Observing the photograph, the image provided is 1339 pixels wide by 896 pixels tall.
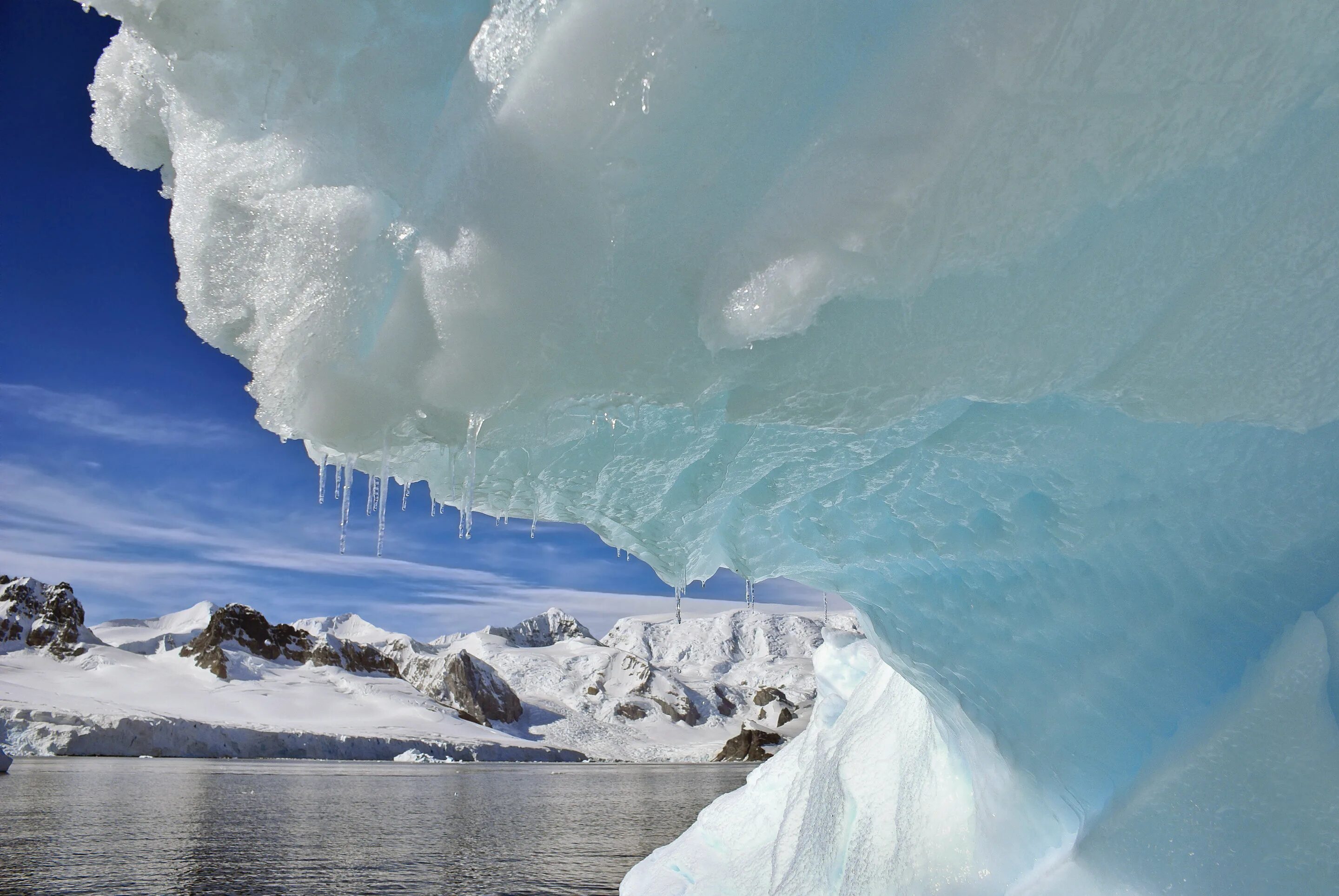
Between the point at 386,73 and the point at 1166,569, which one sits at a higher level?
the point at 386,73

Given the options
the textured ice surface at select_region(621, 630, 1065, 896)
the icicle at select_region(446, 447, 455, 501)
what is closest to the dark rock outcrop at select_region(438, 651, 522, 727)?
the textured ice surface at select_region(621, 630, 1065, 896)

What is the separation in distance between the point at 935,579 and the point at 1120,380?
174 centimetres

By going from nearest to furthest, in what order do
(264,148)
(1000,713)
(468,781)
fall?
(264,148) < (1000,713) < (468,781)

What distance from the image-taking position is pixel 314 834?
1273 centimetres

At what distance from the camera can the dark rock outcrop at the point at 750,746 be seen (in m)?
76.3

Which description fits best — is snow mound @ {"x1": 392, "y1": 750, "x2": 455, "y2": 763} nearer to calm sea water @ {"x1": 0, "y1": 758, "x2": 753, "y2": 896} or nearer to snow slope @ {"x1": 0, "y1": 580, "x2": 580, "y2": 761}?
snow slope @ {"x1": 0, "y1": 580, "x2": 580, "y2": 761}

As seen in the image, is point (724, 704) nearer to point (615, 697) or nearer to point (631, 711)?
point (615, 697)

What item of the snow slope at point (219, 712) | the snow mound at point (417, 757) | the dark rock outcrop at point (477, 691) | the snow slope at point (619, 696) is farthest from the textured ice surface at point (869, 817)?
the dark rock outcrop at point (477, 691)

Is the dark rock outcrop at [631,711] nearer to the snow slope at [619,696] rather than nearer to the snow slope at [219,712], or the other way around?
the snow slope at [619,696]

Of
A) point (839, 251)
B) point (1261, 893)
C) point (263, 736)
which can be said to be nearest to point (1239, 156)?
point (839, 251)

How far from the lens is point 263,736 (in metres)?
52.8

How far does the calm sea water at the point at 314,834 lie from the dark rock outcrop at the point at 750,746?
50.8 meters

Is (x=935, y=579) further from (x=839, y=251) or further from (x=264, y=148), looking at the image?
(x=264, y=148)

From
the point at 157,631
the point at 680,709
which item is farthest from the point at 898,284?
the point at 157,631
